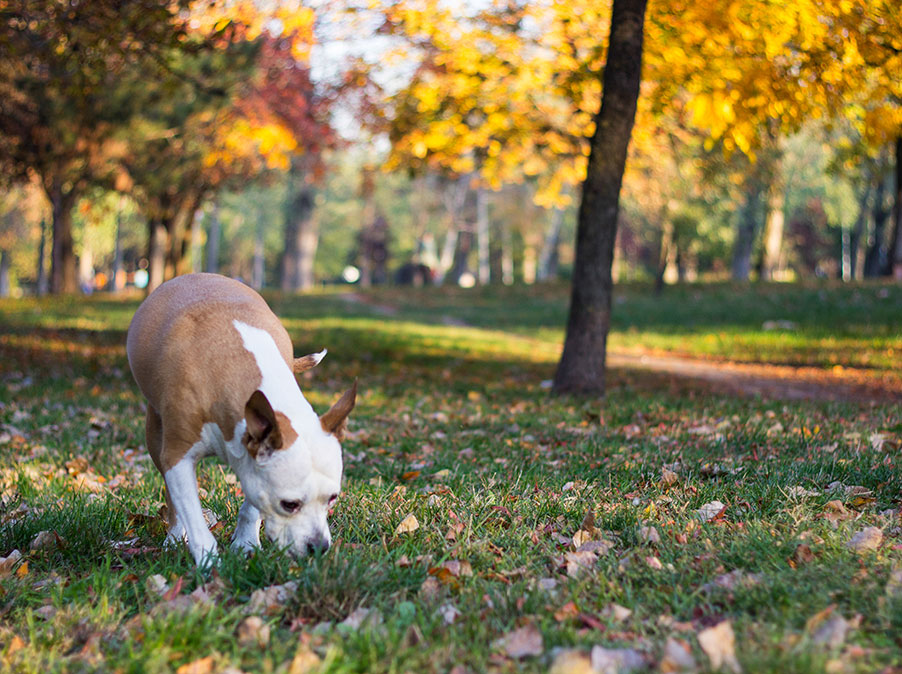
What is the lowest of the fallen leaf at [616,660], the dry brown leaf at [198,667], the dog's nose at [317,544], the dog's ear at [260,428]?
the dry brown leaf at [198,667]

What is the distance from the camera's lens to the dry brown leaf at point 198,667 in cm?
274

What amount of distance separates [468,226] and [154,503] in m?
50.8

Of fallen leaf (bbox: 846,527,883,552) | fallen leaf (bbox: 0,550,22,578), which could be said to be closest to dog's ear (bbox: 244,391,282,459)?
fallen leaf (bbox: 0,550,22,578)

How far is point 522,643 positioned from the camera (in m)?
2.90

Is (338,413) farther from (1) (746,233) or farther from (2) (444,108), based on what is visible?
(1) (746,233)

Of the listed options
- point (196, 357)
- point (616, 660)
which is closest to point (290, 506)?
point (196, 357)

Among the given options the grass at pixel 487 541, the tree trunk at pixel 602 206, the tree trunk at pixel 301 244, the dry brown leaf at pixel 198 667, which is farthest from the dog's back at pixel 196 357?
the tree trunk at pixel 301 244

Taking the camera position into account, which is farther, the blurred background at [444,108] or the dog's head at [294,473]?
the blurred background at [444,108]

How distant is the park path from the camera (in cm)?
1090

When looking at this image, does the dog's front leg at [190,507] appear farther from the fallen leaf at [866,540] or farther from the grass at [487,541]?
the fallen leaf at [866,540]

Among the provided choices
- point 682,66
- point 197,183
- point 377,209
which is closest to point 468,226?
point 377,209

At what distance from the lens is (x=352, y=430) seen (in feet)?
25.8

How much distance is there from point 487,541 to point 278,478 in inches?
41.4

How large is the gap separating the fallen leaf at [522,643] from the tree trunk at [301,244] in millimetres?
39567
